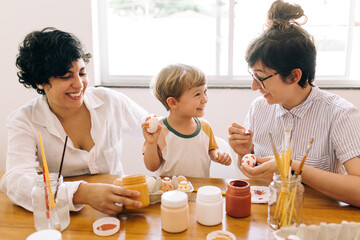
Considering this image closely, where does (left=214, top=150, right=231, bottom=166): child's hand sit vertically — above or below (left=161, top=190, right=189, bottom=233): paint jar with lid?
below

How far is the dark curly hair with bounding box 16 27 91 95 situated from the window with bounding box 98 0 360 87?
4.92 feet

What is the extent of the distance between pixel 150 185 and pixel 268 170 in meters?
0.47

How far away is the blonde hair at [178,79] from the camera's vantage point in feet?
5.33

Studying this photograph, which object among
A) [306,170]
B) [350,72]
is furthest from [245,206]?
[350,72]

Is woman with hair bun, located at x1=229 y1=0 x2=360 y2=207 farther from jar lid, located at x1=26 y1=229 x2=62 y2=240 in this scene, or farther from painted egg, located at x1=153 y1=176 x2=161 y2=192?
jar lid, located at x1=26 y1=229 x2=62 y2=240

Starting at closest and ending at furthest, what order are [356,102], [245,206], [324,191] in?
[245,206], [324,191], [356,102]

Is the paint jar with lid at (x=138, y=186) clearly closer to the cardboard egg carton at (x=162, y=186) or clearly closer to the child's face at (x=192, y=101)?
the cardboard egg carton at (x=162, y=186)

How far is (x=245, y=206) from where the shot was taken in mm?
1098

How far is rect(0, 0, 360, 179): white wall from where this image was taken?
265 cm

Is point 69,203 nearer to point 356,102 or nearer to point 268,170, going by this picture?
point 268,170

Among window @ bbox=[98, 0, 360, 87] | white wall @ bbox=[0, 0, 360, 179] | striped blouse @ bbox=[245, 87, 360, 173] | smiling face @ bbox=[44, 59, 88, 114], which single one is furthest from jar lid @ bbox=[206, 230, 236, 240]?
window @ bbox=[98, 0, 360, 87]

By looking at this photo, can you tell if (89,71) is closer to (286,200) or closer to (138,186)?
(138,186)

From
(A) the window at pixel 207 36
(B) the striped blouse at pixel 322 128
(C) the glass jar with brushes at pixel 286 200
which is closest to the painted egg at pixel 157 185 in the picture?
(C) the glass jar with brushes at pixel 286 200

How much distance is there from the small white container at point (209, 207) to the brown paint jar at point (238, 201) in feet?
0.21
